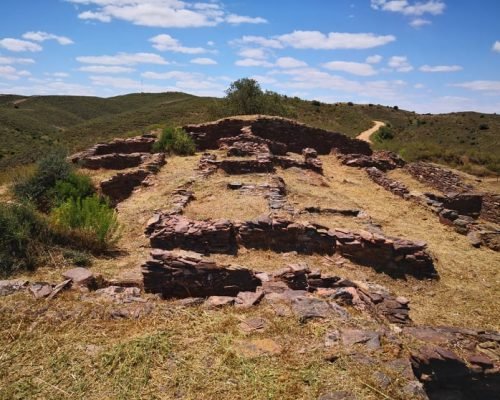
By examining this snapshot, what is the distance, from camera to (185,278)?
5871 mm

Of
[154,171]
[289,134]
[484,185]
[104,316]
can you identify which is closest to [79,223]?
[104,316]

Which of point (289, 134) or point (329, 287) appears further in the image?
point (289, 134)

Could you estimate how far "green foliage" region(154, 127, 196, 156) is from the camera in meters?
16.8

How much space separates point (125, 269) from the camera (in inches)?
265

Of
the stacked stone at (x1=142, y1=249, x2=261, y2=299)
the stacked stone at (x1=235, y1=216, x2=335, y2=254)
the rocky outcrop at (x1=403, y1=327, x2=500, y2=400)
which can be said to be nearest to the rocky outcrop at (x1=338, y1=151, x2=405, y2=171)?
the stacked stone at (x1=235, y1=216, x2=335, y2=254)

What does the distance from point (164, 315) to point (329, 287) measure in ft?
9.65

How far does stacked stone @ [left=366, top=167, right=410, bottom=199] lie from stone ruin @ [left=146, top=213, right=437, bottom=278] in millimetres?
5919

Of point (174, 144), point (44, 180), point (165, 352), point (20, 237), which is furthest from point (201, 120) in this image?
point (165, 352)

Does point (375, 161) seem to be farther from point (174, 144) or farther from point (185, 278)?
point (185, 278)

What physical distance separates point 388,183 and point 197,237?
926cm

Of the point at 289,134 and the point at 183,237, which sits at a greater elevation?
the point at 289,134

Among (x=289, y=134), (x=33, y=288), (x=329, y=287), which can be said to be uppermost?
(x=289, y=134)

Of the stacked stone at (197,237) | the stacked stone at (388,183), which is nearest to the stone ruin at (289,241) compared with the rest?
the stacked stone at (197,237)

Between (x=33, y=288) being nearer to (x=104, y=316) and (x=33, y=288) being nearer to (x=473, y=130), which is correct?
(x=104, y=316)
